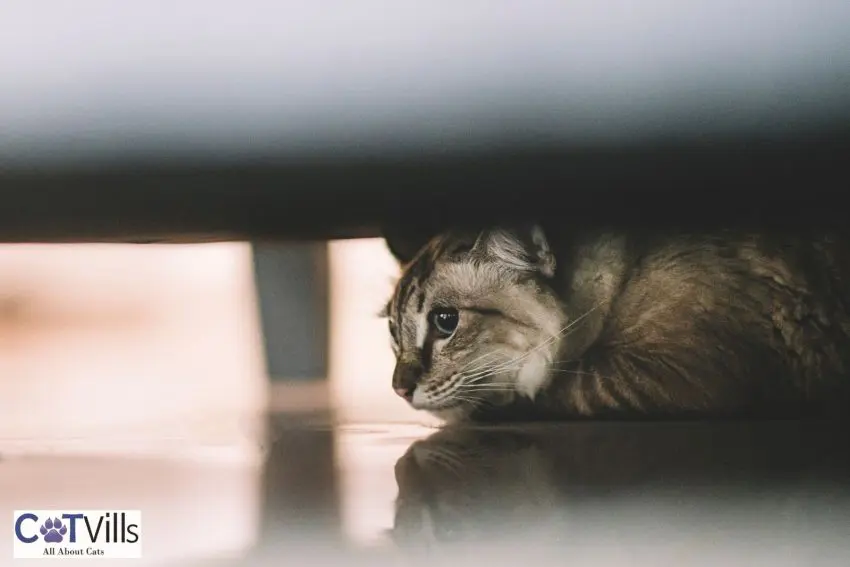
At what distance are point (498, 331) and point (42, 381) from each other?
17.2 inches

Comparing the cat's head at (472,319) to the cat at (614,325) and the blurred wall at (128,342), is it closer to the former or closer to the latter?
the cat at (614,325)

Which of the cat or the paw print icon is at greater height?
the cat

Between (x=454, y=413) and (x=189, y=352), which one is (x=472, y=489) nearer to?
(x=454, y=413)

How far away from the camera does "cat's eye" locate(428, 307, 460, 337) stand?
722mm

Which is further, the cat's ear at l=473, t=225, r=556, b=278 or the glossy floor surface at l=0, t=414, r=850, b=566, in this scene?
the cat's ear at l=473, t=225, r=556, b=278

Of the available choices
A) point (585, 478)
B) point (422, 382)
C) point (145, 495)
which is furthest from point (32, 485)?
point (585, 478)

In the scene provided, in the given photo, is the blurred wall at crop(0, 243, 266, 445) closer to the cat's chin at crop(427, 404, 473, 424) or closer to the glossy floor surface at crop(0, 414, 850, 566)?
the glossy floor surface at crop(0, 414, 850, 566)

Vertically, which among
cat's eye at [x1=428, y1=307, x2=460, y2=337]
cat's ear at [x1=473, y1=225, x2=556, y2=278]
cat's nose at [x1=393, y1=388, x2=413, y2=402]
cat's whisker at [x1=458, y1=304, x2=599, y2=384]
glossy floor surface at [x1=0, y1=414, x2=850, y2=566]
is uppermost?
cat's ear at [x1=473, y1=225, x2=556, y2=278]

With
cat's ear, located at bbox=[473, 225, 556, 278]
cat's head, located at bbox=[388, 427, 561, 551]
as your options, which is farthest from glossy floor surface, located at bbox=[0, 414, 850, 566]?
cat's ear, located at bbox=[473, 225, 556, 278]

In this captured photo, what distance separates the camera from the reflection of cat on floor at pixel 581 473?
628mm

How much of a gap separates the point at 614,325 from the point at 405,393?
0.21 m

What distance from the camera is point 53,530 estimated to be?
2.11 ft

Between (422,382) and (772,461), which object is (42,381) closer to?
(422,382)

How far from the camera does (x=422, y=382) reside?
72 cm
